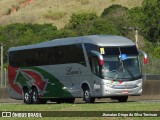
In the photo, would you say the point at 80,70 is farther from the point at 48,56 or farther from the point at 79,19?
the point at 79,19

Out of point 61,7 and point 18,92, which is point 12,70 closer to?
point 18,92

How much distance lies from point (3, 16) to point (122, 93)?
109 meters

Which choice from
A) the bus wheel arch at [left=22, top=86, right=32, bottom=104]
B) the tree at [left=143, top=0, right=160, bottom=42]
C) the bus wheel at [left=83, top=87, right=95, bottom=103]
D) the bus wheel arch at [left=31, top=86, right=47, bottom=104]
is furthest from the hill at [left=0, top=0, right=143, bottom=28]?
the bus wheel at [left=83, top=87, right=95, bottom=103]

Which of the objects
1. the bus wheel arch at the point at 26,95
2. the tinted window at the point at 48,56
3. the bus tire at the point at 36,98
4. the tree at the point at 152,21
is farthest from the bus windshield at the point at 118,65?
the tree at the point at 152,21

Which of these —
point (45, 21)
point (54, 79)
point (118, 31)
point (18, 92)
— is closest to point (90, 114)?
point (54, 79)

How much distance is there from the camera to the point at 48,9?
449ft

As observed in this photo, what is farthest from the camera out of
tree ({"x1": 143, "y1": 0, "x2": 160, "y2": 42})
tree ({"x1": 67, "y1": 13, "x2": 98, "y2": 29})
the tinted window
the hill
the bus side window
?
the hill

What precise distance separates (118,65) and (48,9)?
10534 cm

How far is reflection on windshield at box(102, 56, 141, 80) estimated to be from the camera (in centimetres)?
3244

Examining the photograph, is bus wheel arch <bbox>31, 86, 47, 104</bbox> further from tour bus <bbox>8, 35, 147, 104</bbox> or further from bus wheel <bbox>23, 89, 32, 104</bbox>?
bus wheel <bbox>23, 89, 32, 104</bbox>

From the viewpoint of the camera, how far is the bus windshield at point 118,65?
32.4 meters

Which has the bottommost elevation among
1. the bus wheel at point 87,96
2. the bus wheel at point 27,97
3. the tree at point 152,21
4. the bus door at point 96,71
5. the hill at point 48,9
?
the hill at point 48,9

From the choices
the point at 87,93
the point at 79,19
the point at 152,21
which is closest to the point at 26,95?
the point at 87,93

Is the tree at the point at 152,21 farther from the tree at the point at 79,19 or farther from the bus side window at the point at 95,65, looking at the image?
the bus side window at the point at 95,65
